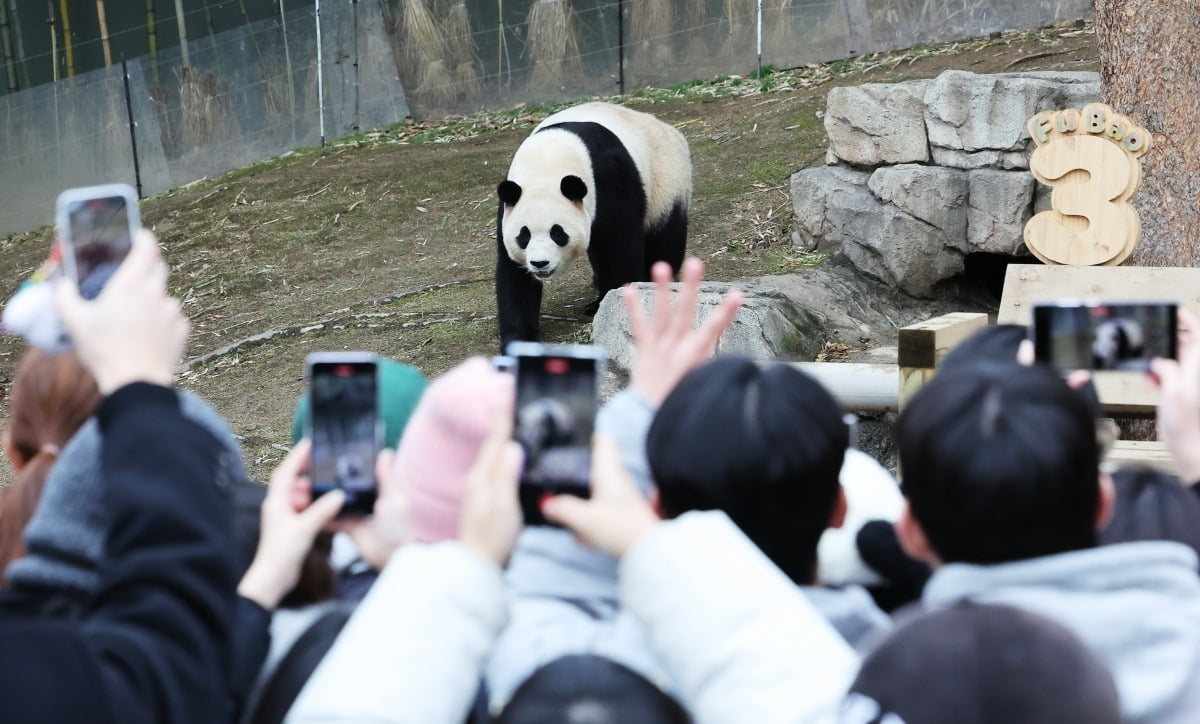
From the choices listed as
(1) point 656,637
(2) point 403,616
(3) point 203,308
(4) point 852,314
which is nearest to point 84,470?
(2) point 403,616

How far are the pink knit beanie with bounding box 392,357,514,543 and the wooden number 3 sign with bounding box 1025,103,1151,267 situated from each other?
8.82 ft

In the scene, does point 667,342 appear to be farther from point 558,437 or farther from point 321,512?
point 321,512

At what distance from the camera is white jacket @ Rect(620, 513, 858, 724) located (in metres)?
1.20

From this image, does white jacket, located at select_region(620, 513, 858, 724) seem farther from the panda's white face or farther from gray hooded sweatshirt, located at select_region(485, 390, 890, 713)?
the panda's white face

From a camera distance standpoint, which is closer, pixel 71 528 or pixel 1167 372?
pixel 71 528

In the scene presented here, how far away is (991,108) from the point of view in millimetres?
6660

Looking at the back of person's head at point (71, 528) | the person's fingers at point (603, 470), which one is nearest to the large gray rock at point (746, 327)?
the person's fingers at point (603, 470)

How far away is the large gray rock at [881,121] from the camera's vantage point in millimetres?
6961

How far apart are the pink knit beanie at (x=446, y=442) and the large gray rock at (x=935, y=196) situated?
231 inches

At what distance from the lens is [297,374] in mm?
6730

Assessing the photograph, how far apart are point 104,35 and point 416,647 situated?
1330 centimetres

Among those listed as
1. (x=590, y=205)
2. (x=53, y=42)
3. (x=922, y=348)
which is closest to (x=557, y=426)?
(x=922, y=348)

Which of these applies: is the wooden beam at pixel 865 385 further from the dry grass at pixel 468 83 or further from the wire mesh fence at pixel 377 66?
the dry grass at pixel 468 83

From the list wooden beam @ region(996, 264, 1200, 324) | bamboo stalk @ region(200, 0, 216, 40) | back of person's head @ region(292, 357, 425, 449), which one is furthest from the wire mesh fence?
back of person's head @ region(292, 357, 425, 449)
